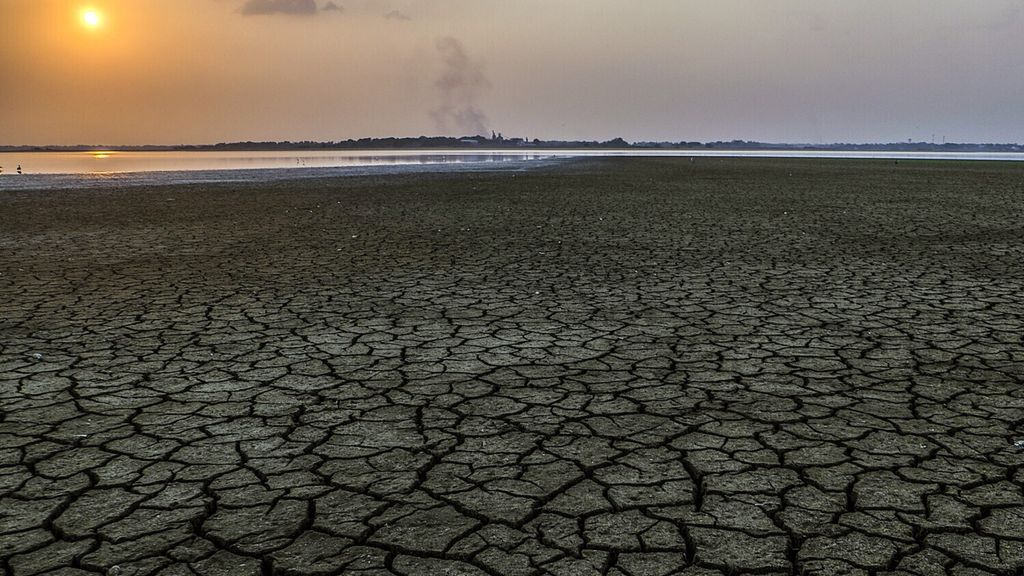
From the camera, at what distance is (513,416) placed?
3902mm

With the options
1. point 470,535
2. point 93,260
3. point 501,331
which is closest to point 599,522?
point 470,535

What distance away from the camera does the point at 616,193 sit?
876 inches

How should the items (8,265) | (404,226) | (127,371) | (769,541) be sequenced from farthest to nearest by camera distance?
(404,226) < (8,265) < (127,371) < (769,541)

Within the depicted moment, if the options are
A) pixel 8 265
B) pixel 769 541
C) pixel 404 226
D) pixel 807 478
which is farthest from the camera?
pixel 404 226

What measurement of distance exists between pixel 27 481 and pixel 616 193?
20.0m

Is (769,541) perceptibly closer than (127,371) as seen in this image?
Yes

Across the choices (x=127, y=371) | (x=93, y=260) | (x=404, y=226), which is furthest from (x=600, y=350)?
(x=404, y=226)

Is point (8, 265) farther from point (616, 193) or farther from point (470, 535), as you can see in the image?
point (616, 193)

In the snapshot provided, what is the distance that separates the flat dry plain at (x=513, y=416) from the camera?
263 centimetres

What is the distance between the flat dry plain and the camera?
2635 mm

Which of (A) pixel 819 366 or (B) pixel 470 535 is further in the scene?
(A) pixel 819 366

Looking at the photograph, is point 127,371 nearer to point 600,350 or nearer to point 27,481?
point 27,481

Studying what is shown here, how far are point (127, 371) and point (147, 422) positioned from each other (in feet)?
3.45

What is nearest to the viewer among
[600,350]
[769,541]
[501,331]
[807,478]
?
[769,541]
